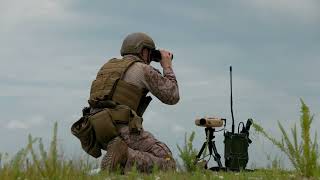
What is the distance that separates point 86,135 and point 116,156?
1018 millimetres

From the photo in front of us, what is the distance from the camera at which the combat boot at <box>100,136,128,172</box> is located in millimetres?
10477

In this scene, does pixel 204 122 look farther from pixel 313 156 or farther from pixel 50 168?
pixel 50 168

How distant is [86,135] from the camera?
36.9 ft

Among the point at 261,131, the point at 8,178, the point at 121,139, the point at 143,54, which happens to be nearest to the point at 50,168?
the point at 8,178

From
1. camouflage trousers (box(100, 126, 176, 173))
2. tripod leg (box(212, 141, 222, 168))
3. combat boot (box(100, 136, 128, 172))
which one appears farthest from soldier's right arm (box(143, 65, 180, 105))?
tripod leg (box(212, 141, 222, 168))

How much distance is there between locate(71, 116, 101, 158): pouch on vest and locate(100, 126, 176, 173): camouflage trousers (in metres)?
0.70

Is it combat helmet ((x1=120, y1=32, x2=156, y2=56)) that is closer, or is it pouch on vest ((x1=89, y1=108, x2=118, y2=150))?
pouch on vest ((x1=89, y1=108, x2=118, y2=150))

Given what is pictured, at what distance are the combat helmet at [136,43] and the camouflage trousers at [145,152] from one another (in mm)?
1612

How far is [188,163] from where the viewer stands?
9.35 metres

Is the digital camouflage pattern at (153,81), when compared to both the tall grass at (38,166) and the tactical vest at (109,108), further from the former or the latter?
the tall grass at (38,166)

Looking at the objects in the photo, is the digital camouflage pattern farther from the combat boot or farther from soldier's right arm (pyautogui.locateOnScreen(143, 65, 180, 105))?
the combat boot

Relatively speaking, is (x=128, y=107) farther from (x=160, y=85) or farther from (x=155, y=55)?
(x=155, y=55)

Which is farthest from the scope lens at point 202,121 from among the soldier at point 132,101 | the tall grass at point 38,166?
the tall grass at point 38,166

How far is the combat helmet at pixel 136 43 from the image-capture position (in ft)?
38.0
